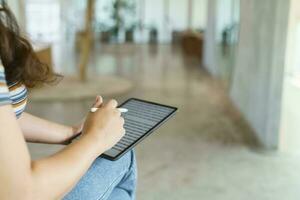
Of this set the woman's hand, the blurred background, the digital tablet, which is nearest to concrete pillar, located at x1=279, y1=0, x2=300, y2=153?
the blurred background

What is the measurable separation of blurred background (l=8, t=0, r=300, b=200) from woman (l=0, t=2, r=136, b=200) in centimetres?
76

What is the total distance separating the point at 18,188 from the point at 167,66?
6.78m

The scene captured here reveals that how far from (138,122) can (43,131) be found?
0.34 metres

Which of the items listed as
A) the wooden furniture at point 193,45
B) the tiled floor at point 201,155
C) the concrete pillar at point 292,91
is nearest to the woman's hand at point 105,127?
the tiled floor at point 201,155

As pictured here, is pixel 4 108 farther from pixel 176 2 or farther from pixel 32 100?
pixel 176 2

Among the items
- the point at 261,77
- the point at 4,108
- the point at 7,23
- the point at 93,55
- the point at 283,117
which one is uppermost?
the point at 7,23

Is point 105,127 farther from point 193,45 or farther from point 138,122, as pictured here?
point 193,45

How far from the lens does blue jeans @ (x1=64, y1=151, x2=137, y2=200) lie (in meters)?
1.13

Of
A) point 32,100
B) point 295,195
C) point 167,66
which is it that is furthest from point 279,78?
point 167,66

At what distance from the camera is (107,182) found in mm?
1205

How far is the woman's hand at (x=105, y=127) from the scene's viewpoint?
1.02m

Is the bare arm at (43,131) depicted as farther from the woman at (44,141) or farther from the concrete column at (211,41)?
the concrete column at (211,41)

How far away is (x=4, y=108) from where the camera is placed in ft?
2.63

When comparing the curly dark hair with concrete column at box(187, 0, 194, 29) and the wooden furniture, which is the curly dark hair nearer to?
the wooden furniture
